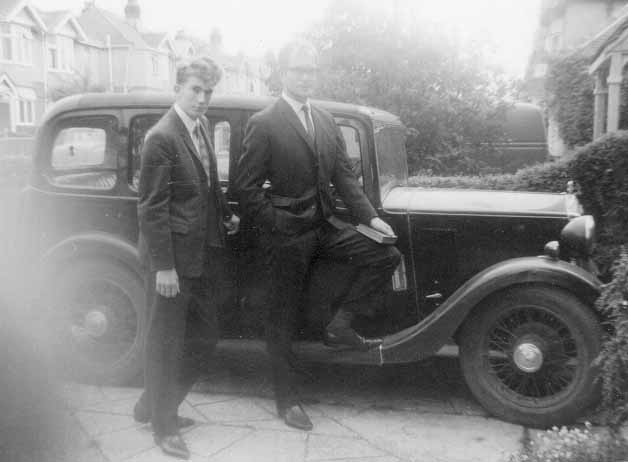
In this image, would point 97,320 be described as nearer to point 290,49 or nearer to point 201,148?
point 201,148

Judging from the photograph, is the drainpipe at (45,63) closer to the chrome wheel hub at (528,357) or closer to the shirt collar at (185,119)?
the shirt collar at (185,119)

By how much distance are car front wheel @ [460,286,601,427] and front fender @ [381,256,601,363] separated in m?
0.09

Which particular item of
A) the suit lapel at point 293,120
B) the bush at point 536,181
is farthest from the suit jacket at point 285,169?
the bush at point 536,181

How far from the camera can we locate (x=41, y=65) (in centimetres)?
3934

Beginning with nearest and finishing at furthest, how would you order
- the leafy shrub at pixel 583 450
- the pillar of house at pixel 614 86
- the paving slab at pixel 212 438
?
the leafy shrub at pixel 583 450 < the paving slab at pixel 212 438 < the pillar of house at pixel 614 86

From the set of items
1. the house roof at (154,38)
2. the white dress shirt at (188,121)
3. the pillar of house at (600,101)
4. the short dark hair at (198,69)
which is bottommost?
the white dress shirt at (188,121)

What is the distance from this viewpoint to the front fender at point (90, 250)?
4.60 metres

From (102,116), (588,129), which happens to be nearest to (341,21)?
(102,116)

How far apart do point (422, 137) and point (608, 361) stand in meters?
7.43

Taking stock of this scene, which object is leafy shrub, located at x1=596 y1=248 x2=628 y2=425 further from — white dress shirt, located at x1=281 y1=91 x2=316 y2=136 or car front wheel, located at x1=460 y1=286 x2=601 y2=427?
white dress shirt, located at x1=281 y1=91 x2=316 y2=136

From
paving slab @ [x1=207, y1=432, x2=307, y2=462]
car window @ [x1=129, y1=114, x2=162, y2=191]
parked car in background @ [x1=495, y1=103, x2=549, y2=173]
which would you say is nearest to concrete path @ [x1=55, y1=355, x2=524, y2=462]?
paving slab @ [x1=207, y1=432, x2=307, y2=462]

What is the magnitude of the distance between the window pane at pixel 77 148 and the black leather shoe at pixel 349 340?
1.89 metres

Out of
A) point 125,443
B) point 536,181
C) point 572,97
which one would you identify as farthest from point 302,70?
point 572,97

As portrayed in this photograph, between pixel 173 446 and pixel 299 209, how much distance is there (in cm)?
143
